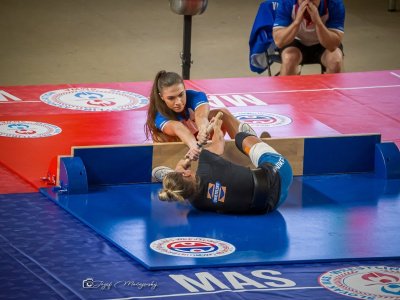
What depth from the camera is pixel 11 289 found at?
18.0 feet

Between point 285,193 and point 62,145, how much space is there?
1803 millimetres

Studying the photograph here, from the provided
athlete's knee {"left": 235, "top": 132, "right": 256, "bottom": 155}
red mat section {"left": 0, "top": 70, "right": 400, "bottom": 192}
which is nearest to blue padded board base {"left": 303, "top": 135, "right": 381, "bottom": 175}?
athlete's knee {"left": 235, "top": 132, "right": 256, "bottom": 155}

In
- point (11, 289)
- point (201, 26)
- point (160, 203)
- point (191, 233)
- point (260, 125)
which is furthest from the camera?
point (201, 26)

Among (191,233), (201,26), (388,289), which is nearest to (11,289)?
(191,233)

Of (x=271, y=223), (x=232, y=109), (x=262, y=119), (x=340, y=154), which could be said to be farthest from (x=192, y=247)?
(x=232, y=109)

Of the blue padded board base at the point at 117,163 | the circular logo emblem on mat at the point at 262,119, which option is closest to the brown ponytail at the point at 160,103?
the blue padded board base at the point at 117,163

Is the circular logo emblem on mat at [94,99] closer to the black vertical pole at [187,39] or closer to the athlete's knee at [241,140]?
the black vertical pole at [187,39]

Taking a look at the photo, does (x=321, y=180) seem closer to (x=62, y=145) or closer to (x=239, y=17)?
(x=62, y=145)

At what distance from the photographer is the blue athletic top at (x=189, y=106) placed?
718cm

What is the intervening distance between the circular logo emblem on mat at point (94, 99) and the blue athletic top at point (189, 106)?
4.90 ft

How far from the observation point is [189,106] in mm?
7305

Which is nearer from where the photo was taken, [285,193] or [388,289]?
[388,289]

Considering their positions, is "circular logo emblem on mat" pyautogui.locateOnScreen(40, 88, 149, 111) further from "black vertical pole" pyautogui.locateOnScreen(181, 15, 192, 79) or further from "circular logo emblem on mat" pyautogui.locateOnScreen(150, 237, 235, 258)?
"circular logo emblem on mat" pyautogui.locateOnScreen(150, 237, 235, 258)

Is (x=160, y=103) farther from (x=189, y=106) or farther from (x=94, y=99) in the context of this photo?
(x=94, y=99)
